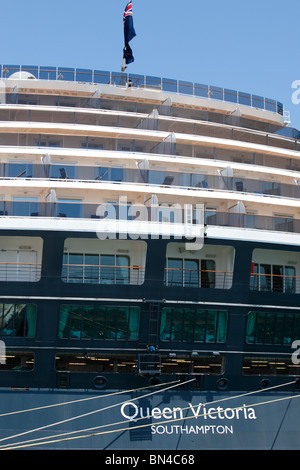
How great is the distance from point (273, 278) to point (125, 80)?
43.6 ft

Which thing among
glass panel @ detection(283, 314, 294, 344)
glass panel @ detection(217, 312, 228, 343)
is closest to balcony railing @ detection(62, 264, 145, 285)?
glass panel @ detection(217, 312, 228, 343)

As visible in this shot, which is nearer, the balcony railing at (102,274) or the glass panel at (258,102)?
the balcony railing at (102,274)

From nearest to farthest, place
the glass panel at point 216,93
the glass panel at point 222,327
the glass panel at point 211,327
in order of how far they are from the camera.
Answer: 1. the glass panel at point 211,327
2. the glass panel at point 222,327
3. the glass panel at point 216,93

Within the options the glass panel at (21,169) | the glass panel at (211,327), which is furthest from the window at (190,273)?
A: the glass panel at (21,169)

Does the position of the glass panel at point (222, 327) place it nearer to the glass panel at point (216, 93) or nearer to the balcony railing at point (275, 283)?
the balcony railing at point (275, 283)

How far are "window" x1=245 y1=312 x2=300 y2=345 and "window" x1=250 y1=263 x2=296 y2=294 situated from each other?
4.35 feet

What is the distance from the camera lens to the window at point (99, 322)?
23625 millimetres

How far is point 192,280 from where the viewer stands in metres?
25.5

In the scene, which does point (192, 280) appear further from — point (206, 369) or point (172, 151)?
point (172, 151)

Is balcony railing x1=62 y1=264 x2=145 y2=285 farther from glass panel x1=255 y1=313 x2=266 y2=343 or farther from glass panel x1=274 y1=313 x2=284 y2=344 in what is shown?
glass panel x1=274 y1=313 x2=284 y2=344

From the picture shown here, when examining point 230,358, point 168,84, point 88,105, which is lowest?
point 230,358

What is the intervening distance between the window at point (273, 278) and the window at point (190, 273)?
1.64m
